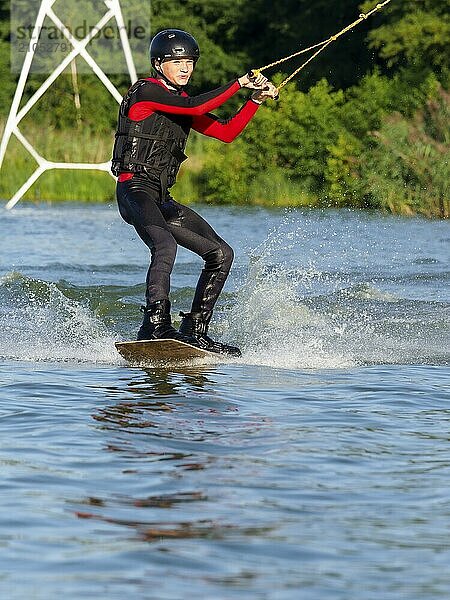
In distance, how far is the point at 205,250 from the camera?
902 cm

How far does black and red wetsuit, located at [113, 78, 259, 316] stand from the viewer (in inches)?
335

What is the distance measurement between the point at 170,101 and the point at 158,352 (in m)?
1.58

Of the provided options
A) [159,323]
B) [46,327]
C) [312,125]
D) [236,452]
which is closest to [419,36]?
[312,125]

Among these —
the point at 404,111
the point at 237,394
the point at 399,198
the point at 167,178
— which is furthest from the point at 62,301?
the point at 404,111

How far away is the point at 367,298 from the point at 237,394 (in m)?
5.24

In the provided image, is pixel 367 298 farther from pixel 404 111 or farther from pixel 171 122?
pixel 404 111

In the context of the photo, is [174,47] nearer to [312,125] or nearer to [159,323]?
[159,323]

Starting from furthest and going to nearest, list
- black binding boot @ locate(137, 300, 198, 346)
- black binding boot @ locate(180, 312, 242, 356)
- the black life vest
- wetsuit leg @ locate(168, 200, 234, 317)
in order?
1. black binding boot @ locate(180, 312, 242, 356)
2. wetsuit leg @ locate(168, 200, 234, 317)
3. black binding boot @ locate(137, 300, 198, 346)
4. the black life vest

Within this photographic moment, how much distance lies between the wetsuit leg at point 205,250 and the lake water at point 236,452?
0.48m

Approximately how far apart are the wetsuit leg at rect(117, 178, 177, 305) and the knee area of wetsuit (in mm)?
382

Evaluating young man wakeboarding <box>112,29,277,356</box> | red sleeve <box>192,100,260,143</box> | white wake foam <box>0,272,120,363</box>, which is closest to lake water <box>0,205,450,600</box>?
white wake foam <box>0,272,120,363</box>

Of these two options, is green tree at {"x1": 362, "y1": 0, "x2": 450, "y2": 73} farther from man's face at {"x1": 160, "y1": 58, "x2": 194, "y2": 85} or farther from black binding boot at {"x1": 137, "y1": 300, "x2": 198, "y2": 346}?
black binding boot at {"x1": 137, "y1": 300, "x2": 198, "y2": 346}

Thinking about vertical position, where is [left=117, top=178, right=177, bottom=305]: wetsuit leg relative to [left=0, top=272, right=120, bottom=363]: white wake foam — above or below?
above

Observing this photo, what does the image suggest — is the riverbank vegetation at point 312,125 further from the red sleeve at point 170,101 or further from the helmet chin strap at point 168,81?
the red sleeve at point 170,101
